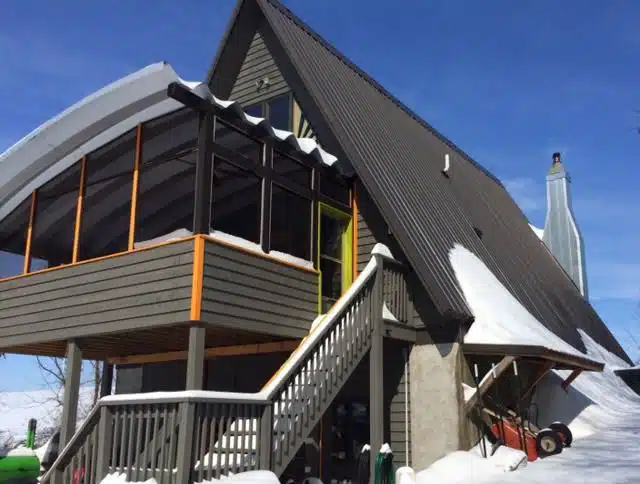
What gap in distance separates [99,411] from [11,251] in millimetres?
7004

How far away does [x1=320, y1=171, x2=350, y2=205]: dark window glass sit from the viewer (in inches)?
453

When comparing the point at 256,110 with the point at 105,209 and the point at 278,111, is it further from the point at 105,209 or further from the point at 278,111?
the point at 105,209

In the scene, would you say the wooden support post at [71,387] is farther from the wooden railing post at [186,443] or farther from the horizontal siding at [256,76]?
the horizontal siding at [256,76]

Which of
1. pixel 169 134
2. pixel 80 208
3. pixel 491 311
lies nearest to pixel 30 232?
pixel 80 208

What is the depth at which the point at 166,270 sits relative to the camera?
27.8ft

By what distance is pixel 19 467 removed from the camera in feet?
34.6

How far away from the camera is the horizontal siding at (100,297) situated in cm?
834

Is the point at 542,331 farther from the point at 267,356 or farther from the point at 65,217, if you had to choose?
the point at 65,217

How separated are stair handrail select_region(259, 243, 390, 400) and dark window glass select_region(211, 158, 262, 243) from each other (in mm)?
2600

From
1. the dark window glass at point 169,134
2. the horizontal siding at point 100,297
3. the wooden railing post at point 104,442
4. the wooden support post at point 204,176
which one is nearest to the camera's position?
the wooden railing post at point 104,442

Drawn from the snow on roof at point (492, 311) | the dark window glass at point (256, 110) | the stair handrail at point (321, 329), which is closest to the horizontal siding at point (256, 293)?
the stair handrail at point (321, 329)

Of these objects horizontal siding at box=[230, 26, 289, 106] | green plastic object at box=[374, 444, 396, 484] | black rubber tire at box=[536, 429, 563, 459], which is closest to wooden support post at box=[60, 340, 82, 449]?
green plastic object at box=[374, 444, 396, 484]

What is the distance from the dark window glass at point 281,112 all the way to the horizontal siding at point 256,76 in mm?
146

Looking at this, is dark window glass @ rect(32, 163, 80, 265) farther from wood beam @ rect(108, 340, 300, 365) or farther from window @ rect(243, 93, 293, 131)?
window @ rect(243, 93, 293, 131)
